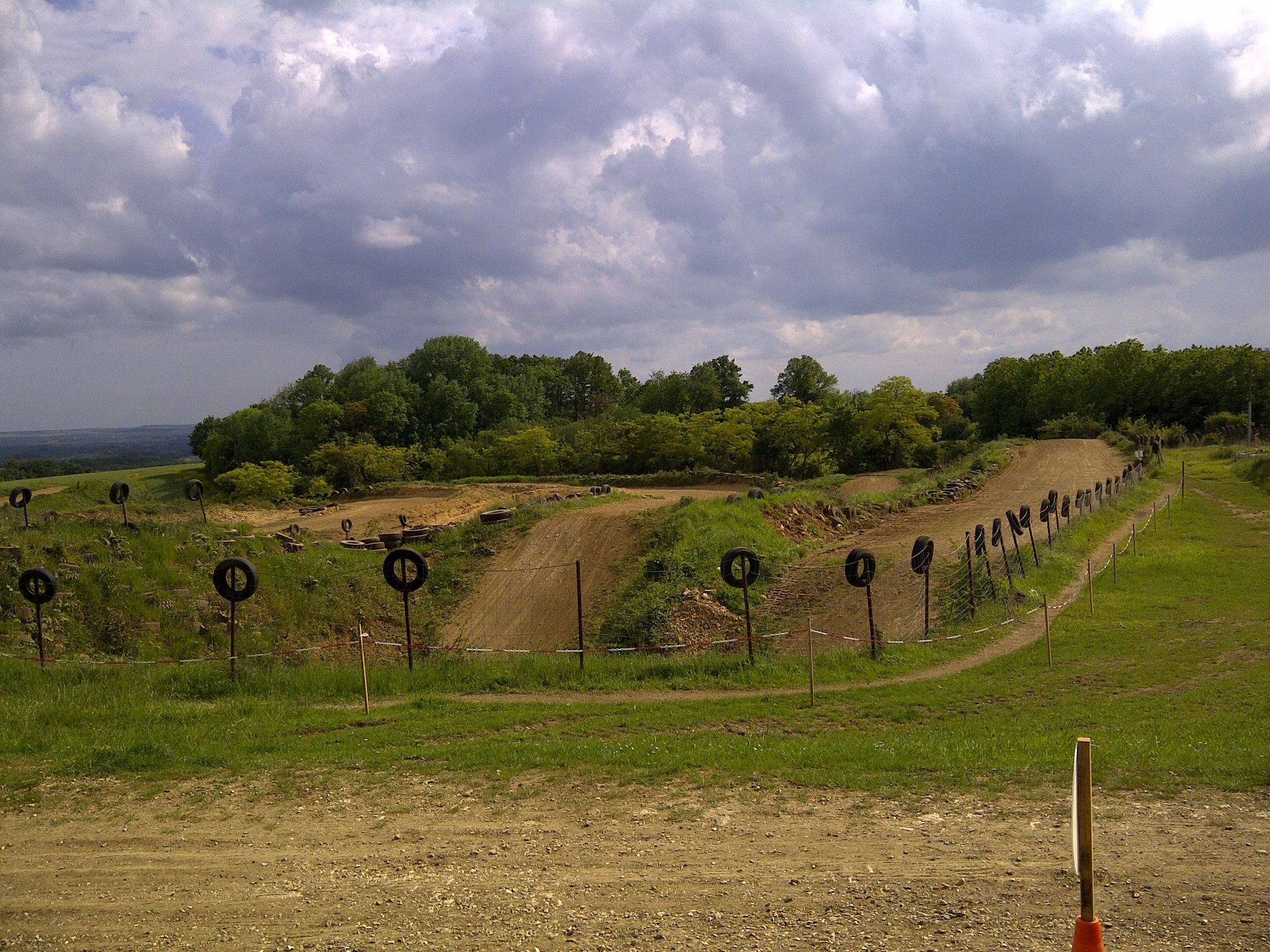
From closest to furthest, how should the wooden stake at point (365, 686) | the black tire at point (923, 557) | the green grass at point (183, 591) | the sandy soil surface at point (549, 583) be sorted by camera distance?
the wooden stake at point (365, 686) < the black tire at point (923, 557) < the green grass at point (183, 591) < the sandy soil surface at point (549, 583)

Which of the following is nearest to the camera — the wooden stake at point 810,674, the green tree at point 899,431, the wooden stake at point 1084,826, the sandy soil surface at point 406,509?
the wooden stake at point 1084,826

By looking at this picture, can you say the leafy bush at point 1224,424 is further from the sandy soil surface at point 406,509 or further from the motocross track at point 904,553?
the sandy soil surface at point 406,509

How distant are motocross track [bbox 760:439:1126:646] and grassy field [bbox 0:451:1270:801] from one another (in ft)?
14.7

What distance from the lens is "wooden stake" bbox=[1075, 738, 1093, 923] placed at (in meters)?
4.04

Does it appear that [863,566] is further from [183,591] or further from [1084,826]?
[183,591]

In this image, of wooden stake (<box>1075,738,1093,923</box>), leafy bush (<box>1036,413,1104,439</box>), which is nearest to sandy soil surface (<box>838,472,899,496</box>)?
leafy bush (<box>1036,413,1104,439</box>)

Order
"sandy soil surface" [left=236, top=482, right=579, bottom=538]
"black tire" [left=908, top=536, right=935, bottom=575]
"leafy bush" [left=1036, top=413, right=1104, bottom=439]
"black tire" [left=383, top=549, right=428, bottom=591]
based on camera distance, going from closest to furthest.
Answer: "black tire" [left=383, top=549, right=428, bottom=591] < "black tire" [left=908, top=536, right=935, bottom=575] < "sandy soil surface" [left=236, top=482, right=579, bottom=538] < "leafy bush" [left=1036, top=413, right=1104, bottom=439]

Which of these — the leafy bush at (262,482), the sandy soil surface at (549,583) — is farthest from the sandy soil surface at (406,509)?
the leafy bush at (262,482)

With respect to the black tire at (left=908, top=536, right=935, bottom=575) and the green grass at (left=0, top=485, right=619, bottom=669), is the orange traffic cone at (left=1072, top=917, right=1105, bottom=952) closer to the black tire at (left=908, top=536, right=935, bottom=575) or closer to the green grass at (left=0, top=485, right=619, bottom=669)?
the black tire at (left=908, top=536, right=935, bottom=575)

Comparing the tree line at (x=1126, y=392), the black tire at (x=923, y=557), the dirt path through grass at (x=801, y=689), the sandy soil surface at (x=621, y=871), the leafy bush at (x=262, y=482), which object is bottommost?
the dirt path through grass at (x=801, y=689)

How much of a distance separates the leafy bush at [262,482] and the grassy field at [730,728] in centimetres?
Result: 4246

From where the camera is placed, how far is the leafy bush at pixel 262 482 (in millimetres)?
54781

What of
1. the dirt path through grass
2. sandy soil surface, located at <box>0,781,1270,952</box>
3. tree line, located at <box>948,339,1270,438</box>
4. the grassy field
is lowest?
the dirt path through grass

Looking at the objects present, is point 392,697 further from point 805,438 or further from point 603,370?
point 603,370
